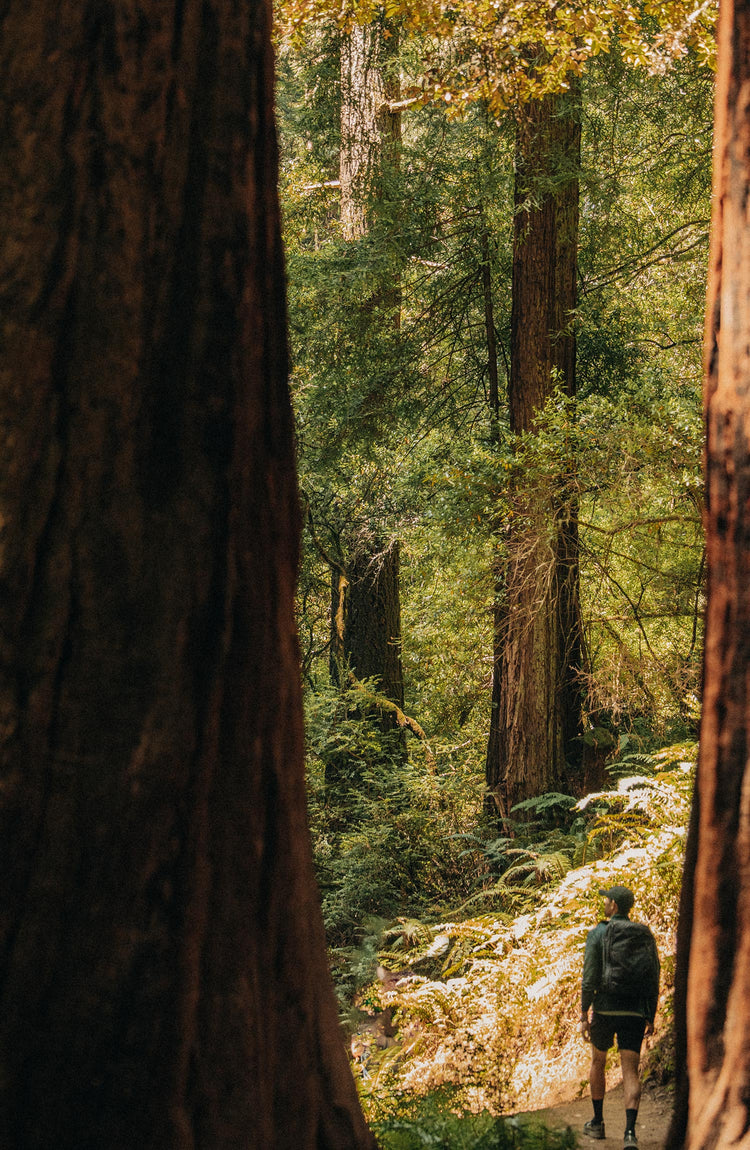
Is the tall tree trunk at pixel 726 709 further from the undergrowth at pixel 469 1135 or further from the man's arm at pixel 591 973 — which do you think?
the man's arm at pixel 591 973

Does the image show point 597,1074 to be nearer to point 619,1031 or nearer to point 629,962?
point 619,1031

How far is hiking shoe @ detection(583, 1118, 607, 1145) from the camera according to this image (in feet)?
20.1

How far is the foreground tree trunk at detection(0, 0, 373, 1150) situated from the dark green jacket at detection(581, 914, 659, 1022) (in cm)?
430

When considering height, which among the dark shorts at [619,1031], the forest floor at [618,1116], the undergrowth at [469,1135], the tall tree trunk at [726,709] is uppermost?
the tall tree trunk at [726,709]

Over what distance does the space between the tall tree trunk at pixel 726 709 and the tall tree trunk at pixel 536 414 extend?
9.82 metres

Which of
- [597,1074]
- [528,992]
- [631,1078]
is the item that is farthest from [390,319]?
[631,1078]

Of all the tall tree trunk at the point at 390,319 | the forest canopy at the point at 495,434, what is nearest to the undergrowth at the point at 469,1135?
the forest canopy at the point at 495,434

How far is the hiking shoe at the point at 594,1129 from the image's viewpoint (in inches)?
241

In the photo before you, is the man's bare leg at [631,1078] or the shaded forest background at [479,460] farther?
the shaded forest background at [479,460]

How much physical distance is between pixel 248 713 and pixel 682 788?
311 inches

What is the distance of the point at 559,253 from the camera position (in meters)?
13.1

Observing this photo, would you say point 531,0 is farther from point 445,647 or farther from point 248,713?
point 248,713

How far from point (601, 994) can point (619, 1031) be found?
223 millimetres

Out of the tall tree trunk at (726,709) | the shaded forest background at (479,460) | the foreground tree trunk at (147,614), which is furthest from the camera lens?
the shaded forest background at (479,460)
